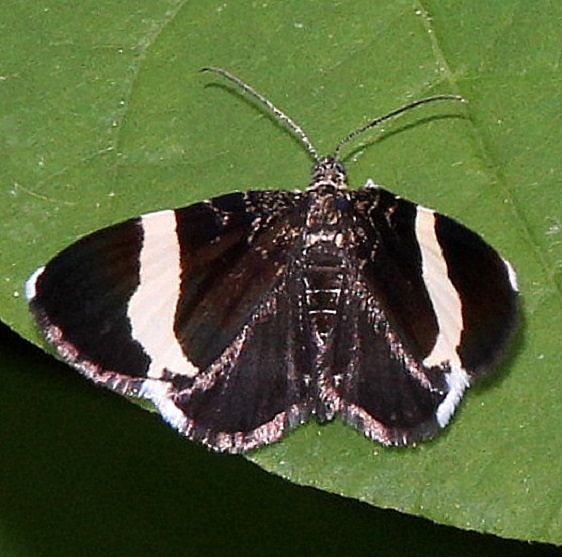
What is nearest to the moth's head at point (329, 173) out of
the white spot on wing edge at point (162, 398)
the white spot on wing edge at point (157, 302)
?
the white spot on wing edge at point (157, 302)

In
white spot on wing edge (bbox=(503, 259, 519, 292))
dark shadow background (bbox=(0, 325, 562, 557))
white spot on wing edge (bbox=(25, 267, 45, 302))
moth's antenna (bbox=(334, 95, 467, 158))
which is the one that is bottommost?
dark shadow background (bbox=(0, 325, 562, 557))

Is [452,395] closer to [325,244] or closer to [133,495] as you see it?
[325,244]

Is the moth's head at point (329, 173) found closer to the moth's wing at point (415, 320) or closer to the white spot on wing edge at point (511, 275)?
the moth's wing at point (415, 320)

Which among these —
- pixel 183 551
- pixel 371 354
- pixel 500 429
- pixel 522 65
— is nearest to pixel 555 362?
pixel 500 429

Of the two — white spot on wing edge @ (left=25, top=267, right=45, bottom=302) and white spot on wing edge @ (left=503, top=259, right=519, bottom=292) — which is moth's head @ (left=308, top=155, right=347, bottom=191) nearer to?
white spot on wing edge @ (left=503, top=259, right=519, bottom=292)

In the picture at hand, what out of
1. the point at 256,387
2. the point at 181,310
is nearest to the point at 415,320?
the point at 256,387

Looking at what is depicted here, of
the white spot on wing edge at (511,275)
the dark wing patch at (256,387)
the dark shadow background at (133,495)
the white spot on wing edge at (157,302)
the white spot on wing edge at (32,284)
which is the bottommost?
the dark shadow background at (133,495)

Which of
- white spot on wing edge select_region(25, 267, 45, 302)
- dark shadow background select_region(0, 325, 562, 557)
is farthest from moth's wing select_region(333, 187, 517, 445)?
dark shadow background select_region(0, 325, 562, 557)
